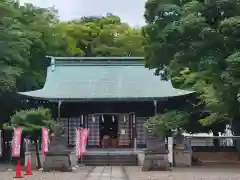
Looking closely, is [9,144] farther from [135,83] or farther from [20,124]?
[135,83]

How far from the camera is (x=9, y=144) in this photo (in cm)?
3459

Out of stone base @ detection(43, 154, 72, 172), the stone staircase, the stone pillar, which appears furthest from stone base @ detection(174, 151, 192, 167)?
the stone pillar

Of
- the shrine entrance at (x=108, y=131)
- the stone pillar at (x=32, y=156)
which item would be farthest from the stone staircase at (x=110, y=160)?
the shrine entrance at (x=108, y=131)

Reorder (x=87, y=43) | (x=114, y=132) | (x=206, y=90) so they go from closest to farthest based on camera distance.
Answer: (x=206, y=90)
(x=114, y=132)
(x=87, y=43)

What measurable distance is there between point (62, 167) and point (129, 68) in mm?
16184

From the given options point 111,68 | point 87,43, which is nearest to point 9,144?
Answer: point 111,68

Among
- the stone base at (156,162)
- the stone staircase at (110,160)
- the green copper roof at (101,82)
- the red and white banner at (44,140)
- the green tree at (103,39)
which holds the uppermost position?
the green tree at (103,39)

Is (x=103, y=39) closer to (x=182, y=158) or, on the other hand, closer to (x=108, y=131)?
(x=108, y=131)

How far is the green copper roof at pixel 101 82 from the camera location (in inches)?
1298

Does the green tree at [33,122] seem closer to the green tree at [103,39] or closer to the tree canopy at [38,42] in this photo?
the tree canopy at [38,42]

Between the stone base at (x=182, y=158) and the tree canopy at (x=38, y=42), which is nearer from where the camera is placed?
the stone base at (x=182, y=158)

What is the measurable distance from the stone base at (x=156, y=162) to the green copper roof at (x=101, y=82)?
8659 millimetres

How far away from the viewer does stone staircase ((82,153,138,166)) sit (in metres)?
30.4

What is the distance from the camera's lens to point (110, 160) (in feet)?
101
